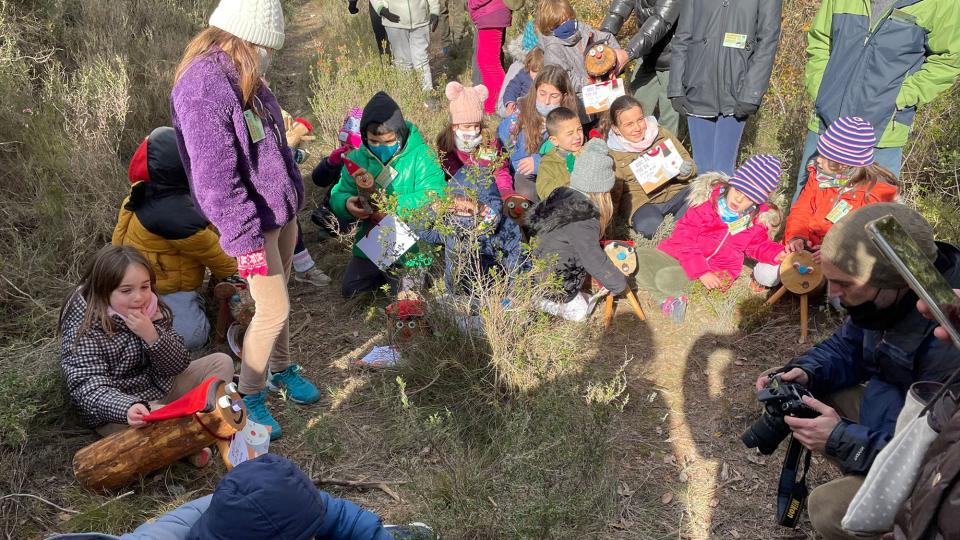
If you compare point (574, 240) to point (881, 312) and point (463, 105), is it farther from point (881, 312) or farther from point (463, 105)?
point (881, 312)

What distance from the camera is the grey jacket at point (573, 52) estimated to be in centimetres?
607

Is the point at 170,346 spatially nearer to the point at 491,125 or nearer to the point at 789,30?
the point at 491,125

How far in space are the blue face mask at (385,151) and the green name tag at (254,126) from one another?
1699 millimetres

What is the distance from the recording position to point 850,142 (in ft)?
13.6

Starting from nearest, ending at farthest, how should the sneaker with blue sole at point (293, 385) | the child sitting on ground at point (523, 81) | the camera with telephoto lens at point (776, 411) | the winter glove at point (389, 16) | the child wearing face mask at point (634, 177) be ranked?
the camera with telephoto lens at point (776, 411)
the sneaker with blue sole at point (293, 385)
the child wearing face mask at point (634, 177)
the child sitting on ground at point (523, 81)
the winter glove at point (389, 16)

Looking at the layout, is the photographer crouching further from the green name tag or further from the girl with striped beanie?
the green name tag

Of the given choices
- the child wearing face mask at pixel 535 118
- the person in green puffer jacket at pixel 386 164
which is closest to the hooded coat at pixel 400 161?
the person in green puffer jacket at pixel 386 164

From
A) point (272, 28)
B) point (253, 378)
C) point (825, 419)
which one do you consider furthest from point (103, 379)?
point (825, 419)

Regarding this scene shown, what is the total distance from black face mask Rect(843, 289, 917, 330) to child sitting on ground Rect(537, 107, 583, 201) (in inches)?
101

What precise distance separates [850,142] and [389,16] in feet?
15.5

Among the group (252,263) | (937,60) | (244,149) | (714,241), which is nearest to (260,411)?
(252,263)

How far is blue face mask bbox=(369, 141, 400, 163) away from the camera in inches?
188

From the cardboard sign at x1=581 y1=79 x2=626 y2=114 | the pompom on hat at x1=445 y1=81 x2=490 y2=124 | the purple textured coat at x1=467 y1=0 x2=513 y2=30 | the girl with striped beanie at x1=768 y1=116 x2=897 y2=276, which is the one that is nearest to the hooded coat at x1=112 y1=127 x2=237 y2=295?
the pompom on hat at x1=445 y1=81 x2=490 y2=124

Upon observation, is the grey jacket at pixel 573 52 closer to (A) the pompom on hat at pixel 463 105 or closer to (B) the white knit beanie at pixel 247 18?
(A) the pompom on hat at pixel 463 105
